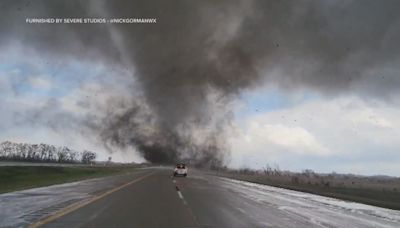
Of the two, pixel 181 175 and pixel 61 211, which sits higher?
pixel 181 175

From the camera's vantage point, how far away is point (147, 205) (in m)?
19.2

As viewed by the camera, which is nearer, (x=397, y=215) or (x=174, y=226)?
(x=174, y=226)

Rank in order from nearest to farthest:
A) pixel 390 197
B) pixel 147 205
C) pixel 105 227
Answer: pixel 105 227
pixel 147 205
pixel 390 197

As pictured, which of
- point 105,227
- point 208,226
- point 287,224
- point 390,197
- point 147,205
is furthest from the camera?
point 390,197

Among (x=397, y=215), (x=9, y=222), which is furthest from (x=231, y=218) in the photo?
(x=397, y=215)

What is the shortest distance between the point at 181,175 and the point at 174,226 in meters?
51.7

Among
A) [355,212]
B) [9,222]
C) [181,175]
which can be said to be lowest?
[9,222]

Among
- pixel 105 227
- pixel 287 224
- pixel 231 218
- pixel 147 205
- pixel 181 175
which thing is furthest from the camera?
pixel 181 175

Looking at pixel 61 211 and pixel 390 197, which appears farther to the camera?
pixel 390 197

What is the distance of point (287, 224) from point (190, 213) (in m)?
3.45

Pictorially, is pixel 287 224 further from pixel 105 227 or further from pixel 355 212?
pixel 355 212

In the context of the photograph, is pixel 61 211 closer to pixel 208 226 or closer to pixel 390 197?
pixel 208 226

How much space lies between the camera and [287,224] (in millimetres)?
14656

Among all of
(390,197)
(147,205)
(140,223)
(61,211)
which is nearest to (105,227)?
(140,223)
